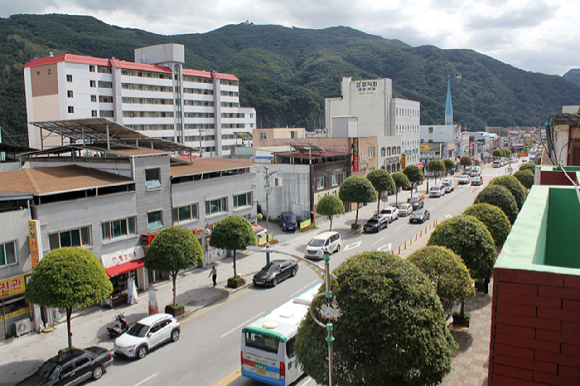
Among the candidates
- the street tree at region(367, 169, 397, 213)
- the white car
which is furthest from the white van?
the street tree at region(367, 169, 397, 213)

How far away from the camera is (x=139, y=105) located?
265ft

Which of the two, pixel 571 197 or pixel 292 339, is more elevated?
pixel 571 197

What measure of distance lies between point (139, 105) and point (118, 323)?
66394mm

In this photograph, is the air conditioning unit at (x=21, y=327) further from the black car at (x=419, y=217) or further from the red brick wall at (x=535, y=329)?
the black car at (x=419, y=217)

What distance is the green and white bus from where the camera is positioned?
15305mm

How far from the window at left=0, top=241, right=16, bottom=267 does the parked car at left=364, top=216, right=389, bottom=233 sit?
1188 inches

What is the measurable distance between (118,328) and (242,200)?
Answer: 56.3ft

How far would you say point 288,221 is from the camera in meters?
44.1

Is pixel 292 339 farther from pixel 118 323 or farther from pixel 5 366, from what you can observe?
pixel 5 366

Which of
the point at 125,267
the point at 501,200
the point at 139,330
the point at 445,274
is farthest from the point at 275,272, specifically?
the point at 501,200

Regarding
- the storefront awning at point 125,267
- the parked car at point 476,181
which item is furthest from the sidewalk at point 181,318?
the parked car at point 476,181

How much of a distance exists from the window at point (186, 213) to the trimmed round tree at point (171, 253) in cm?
616

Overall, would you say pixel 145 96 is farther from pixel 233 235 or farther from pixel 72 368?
pixel 72 368

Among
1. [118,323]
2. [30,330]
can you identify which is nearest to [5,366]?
[30,330]
